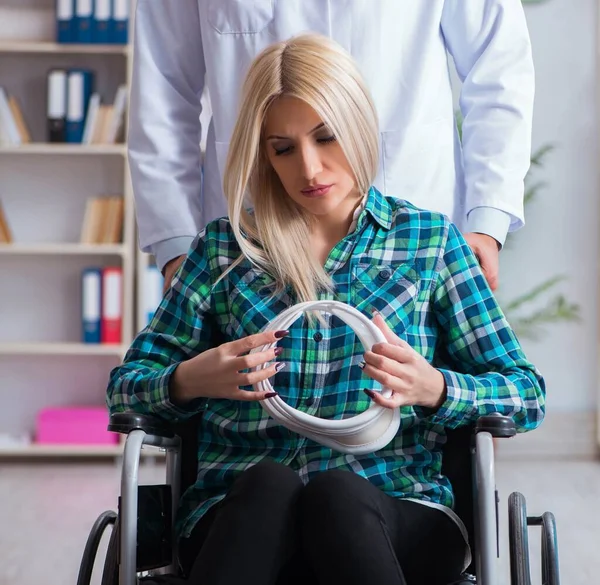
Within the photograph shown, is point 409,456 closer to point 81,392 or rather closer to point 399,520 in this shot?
point 399,520

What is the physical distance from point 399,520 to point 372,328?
243mm

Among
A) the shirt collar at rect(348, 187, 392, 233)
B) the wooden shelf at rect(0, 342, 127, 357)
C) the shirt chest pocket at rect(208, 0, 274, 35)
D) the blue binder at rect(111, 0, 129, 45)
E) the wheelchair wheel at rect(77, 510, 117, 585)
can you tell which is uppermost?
the blue binder at rect(111, 0, 129, 45)

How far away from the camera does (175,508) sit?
1.36 meters

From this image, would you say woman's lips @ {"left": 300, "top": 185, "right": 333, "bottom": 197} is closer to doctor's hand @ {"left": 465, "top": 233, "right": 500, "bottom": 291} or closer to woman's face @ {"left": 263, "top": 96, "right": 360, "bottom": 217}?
woman's face @ {"left": 263, "top": 96, "right": 360, "bottom": 217}

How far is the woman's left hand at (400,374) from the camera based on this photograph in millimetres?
1166

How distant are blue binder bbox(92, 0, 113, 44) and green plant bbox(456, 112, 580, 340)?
6.14 feet

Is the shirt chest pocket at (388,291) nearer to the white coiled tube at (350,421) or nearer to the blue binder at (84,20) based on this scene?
the white coiled tube at (350,421)

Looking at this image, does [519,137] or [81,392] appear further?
[81,392]

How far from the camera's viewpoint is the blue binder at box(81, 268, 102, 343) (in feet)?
13.1

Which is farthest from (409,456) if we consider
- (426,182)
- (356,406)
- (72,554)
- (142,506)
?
(72,554)

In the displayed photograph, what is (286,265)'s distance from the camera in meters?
1.37

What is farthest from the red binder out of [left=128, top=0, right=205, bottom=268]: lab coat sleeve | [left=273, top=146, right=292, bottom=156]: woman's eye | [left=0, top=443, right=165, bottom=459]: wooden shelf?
[left=273, top=146, right=292, bottom=156]: woman's eye

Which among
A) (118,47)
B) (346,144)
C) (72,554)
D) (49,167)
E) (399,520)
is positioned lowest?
(72,554)

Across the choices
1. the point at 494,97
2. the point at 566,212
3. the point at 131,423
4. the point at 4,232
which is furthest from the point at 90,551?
the point at 566,212
